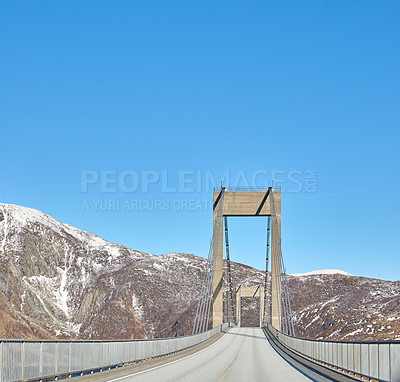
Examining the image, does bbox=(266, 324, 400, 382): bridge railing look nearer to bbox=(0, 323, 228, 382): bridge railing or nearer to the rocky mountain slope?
bbox=(0, 323, 228, 382): bridge railing

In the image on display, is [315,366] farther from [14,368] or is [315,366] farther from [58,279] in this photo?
[58,279]

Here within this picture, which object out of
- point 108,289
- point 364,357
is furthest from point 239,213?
point 108,289

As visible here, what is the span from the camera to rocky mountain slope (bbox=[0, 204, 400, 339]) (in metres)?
105

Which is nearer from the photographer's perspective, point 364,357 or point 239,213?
point 364,357

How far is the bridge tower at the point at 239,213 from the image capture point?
211 feet

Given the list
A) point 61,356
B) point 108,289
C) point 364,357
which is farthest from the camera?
point 108,289

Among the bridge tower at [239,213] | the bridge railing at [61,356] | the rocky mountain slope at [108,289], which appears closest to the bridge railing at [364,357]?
the bridge railing at [61,356]

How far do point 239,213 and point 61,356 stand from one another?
171ft

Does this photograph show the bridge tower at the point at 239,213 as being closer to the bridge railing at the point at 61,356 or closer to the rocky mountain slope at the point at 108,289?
the rocky mountain slope at the point at 108,289

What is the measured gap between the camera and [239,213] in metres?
68.1

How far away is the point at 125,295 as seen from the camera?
404ft

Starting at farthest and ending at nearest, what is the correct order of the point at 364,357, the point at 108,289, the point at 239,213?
the point at 108,289 → the point at 239,213 → the point at 364,357

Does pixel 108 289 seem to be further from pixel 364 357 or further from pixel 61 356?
pixel 364 357

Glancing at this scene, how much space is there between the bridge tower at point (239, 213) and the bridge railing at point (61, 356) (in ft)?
127
